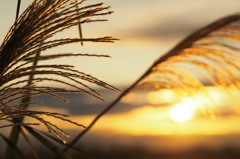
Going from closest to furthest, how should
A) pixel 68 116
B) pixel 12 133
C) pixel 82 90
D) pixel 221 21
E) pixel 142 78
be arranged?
1. pixel 68 116
2. pixel 82 90
3. pixel 221 21
4. pixel 12 133
5. pixel 142 78

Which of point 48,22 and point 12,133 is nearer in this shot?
point 48,22

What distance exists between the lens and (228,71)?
8.89ft

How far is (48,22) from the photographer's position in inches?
64.7

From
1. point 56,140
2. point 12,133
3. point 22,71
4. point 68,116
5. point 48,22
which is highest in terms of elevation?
point 48,22

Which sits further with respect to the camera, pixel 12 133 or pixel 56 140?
pixel 12 133

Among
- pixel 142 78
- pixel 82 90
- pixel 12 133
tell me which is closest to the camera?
pixel 82 90

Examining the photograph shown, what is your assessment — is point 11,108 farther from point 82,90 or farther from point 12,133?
point 12,133

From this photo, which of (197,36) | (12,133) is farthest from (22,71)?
(197,36)

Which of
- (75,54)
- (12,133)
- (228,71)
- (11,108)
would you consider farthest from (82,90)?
(228,71)

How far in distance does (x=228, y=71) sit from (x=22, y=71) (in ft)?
4.75

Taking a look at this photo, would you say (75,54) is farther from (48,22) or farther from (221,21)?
(221,21)

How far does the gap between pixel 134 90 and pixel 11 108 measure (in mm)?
1405

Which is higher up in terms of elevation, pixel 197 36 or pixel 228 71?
pixel 197 36

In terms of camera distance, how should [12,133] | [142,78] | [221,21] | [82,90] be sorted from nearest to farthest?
[82,90]
[221,21]
[12,133]
[142,78]
